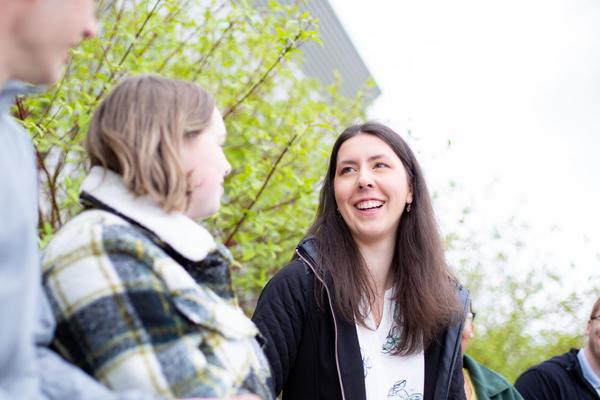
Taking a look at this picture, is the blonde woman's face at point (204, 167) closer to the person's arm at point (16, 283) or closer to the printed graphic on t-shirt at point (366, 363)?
the person's arm at point (16, 283)

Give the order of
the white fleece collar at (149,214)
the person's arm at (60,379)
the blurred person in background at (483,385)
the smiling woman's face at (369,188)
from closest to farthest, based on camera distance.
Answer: the person's arm at (60,379)
the white fleece collar at (149,214)
the smiling woman's face at (369,188)
the blurred person in background at (483,385)

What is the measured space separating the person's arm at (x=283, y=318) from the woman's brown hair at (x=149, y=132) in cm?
95

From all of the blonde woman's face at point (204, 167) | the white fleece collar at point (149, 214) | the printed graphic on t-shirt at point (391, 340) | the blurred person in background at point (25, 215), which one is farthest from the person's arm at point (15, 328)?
the printed graphic on t-shirt at point (391, 340)

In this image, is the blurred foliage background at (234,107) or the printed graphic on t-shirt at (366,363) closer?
the printed graphic on t-shirt at (366,363)

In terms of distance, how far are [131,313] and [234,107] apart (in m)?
2.33

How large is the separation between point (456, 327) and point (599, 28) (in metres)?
7.36

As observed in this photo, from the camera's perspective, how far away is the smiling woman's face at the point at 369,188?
266 cm

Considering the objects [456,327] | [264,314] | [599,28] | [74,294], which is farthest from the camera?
[599,28]

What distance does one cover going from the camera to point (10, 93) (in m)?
1.24

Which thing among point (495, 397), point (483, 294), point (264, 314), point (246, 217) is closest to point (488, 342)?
point (483, 294)

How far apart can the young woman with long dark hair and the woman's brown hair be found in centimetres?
101

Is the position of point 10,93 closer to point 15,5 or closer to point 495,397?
point 15,5

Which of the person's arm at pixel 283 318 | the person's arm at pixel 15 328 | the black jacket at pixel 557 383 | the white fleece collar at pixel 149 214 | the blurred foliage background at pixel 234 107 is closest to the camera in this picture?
the person's arm at pixel 15 328

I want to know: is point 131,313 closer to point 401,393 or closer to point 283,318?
point 283,318
